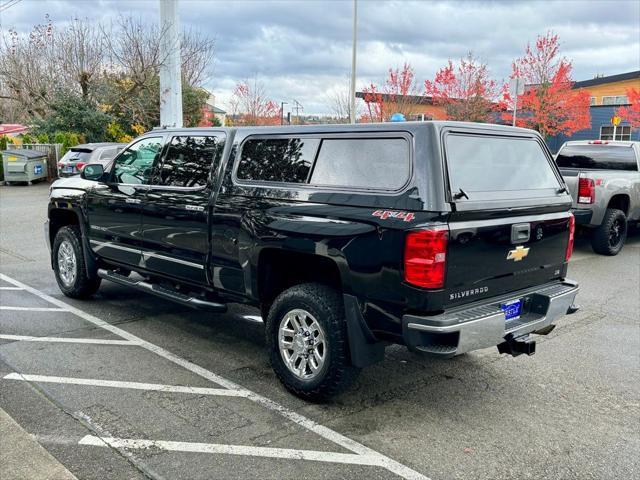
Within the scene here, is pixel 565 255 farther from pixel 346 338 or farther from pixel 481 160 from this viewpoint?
pixel 346 338

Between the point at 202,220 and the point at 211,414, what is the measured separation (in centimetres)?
168

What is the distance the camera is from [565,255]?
15.4ft

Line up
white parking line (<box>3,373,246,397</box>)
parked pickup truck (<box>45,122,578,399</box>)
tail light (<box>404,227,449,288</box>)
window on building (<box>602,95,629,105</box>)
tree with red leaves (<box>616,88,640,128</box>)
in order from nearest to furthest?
tail light (<box>404,227,449,288</box>), parked pickup truck (<box>45,122,578,399</box>), white parking line (<box>3,373,246,397</box>), tree with red leaves (<box>616,88,640,128</box>), window on building (<box>602,95,629,105</box>)

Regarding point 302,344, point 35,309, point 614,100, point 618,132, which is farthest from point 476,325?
point 614,100

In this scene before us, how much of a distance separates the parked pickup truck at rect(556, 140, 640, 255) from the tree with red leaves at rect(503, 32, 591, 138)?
20538 millimetres

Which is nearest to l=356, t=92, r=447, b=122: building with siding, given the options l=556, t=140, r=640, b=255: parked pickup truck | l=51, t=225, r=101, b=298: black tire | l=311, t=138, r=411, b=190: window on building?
l=556, t=140, r=640, b=255: parked pickup truck

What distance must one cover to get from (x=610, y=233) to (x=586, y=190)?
1.06 m

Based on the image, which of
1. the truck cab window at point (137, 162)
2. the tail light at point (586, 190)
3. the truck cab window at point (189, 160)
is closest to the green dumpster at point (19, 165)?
the truck cab window at point (137, 162)

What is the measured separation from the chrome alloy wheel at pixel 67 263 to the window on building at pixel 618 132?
35.3 meters

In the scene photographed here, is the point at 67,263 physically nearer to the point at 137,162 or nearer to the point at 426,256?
the point at 137,162

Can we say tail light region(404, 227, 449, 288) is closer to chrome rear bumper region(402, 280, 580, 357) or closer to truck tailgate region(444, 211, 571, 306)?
truck tailgate region(444, 211, 571, 306)

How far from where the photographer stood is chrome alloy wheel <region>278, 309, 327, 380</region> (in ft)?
13.7

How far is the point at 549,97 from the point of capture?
3106cm

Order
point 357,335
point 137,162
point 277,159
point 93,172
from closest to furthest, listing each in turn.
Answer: point 357,335 < point 277,159 < point 137,162 < point 93,172
